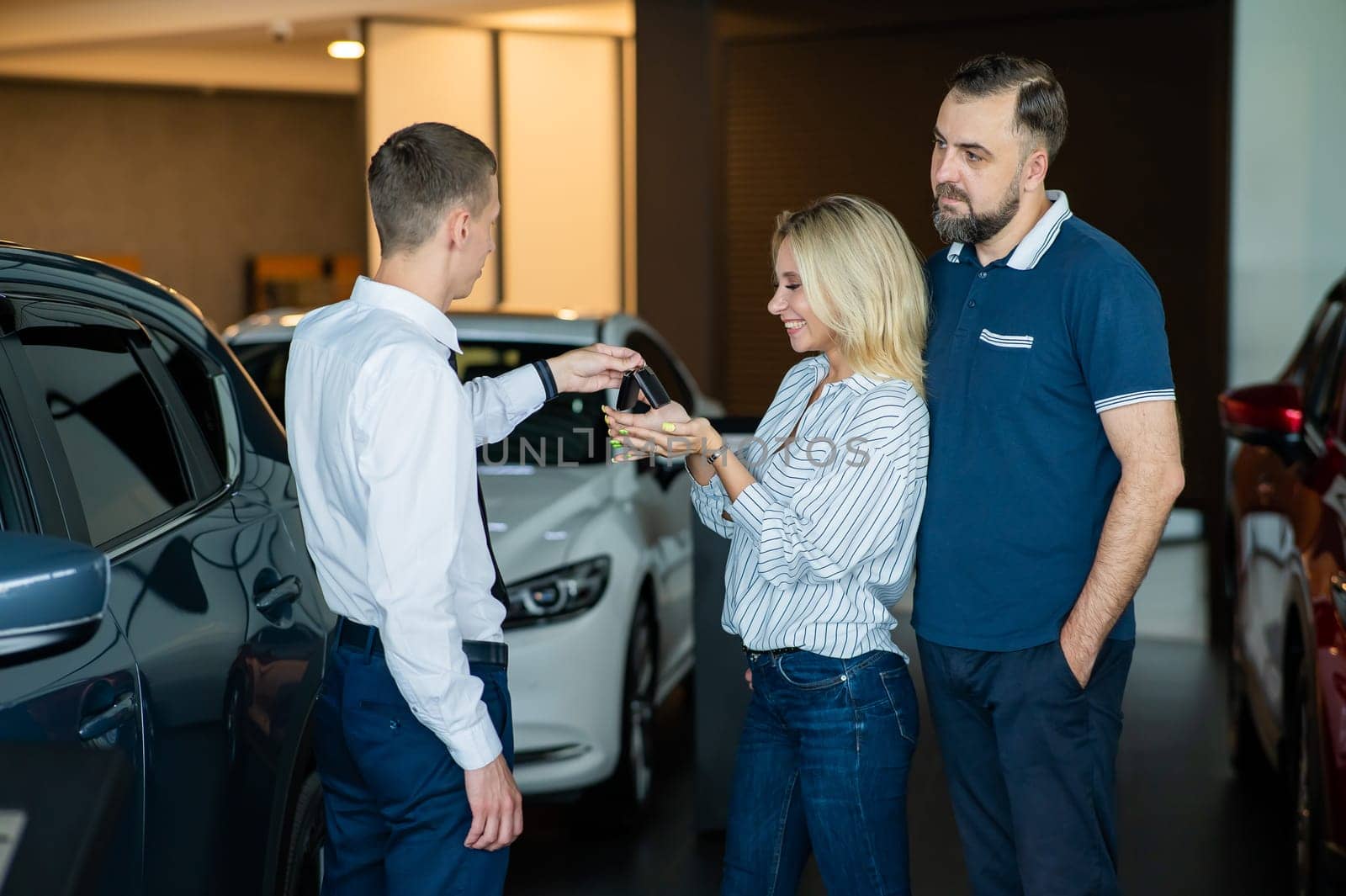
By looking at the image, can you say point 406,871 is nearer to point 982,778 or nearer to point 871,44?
point 982,778

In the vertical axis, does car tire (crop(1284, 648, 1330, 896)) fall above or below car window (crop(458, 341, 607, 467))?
below

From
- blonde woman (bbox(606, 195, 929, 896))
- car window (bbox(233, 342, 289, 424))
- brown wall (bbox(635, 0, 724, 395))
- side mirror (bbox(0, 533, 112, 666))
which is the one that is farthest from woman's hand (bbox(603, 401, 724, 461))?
brown wall (bbox(635, 0, 724, 395))

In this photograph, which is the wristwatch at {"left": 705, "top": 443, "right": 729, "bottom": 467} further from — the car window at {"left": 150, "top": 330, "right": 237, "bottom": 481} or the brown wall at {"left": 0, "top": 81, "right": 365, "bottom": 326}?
the brown wall at {"left": 0, "top": 81, "right": 365, "bottom": 326}

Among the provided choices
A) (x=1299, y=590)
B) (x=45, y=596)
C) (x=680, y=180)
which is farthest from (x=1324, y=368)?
(x=680, y=180)

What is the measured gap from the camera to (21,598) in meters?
1.49

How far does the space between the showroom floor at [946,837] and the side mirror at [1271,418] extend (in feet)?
3.94

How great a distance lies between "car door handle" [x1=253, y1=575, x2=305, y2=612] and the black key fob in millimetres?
688

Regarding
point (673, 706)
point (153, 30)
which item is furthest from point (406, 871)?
point (153, 30)

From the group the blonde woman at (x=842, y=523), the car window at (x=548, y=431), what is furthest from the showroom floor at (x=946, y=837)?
the blonde woman at (x=842, y=523)

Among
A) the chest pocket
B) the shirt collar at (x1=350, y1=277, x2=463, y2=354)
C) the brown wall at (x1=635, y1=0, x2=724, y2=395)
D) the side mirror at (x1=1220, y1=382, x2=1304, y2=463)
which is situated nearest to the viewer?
the shirt collar at (x1=350, y1=277, x2=463, y2=354)

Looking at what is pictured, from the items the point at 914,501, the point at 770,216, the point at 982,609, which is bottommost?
the point at 982,609

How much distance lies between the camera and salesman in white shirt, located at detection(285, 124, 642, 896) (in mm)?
2033

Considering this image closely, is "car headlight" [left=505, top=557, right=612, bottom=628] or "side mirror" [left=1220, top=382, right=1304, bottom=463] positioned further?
"car headlight" [left=505, top=557, right=612, bottom=628]

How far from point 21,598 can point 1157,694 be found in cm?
546
